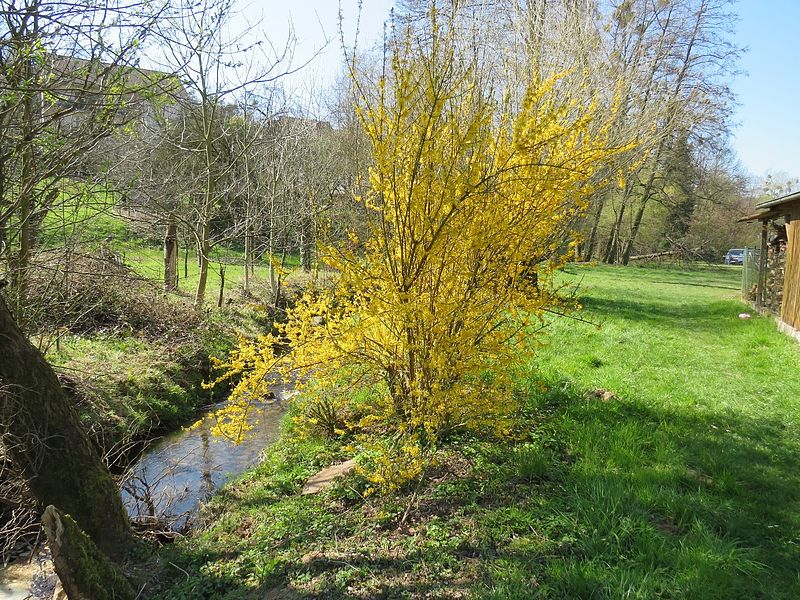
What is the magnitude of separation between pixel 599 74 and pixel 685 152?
1913 centimetres

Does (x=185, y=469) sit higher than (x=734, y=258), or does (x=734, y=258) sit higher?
(x=734, y=258)

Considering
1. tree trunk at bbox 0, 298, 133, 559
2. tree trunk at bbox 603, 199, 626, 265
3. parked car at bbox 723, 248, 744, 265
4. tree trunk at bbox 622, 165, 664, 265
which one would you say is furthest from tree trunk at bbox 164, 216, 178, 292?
parked car at bbox 723, 248, 744, 265

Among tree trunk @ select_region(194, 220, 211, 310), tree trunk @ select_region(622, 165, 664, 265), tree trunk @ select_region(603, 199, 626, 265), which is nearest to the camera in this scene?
tree trunk @ select_region(194, 220, 211, 310)

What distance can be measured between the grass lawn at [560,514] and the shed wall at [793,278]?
3.52 meters

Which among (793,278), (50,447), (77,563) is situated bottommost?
(77,563)

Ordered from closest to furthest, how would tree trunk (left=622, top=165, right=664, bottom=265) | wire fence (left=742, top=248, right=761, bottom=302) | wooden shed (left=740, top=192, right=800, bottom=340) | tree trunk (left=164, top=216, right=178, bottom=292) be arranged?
wooden shed (left=740, top=192, right=800, bottom=340), tree trunk (left=164, top=216, right=178, bottom=292), wire fence (left=742, top=248, right=761, bottom=302), tree trunk (left=622, top=165, right=664, bottom=265)

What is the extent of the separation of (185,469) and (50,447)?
2.48m

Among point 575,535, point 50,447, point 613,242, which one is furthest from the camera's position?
point 613,242

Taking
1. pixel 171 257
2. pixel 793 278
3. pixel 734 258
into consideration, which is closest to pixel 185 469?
pixel 171 257

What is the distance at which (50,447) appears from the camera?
11.2 feet

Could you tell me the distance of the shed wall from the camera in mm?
8555

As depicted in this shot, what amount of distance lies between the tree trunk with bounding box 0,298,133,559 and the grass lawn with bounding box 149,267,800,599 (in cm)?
56

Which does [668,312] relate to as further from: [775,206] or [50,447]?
[50,447]

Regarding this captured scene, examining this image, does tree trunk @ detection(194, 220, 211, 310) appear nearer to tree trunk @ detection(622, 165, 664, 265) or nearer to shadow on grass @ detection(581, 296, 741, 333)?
shadow on grass @ detection(581, 296, 741, 333)
